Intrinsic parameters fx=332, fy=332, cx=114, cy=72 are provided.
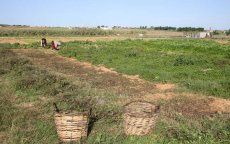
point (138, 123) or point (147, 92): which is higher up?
point (138, 123)

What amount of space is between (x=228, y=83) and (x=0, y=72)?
9350 mm

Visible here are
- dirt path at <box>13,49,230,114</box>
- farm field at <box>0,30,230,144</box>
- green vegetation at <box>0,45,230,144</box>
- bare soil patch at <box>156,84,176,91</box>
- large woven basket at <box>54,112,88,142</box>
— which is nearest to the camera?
large woven basket at <box>54,112,88,142</box>

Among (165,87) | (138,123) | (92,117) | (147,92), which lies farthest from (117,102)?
(165,87)

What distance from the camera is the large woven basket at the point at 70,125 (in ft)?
19.2

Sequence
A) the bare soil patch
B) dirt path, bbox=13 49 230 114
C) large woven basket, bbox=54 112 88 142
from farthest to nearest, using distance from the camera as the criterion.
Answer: the bare soil patch, dirt path, bbox=13 49 230 114, large woven basket, bbox=54 112 88 142

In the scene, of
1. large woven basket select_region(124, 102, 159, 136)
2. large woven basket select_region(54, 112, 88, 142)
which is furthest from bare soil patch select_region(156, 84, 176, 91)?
large woven basket select_region(54, 112, 88, 142)

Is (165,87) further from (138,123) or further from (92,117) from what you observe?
(138,123)

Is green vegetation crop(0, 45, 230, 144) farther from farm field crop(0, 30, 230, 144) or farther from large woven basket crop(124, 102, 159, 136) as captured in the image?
large woven basket crop(124, 102, 159, 136)

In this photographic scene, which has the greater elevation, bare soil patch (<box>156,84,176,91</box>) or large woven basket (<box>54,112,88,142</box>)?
large woven basket (<box>54,112,88,142</box>)

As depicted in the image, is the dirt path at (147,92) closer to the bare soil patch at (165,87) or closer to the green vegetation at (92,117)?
the bare soil patch at (165,87)

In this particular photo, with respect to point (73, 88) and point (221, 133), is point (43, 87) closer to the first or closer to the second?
point (73, 88)

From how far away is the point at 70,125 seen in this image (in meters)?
5.86

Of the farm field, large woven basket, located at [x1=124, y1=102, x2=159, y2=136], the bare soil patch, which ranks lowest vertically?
the bare soil patch

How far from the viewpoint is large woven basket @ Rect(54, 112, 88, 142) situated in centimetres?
586
